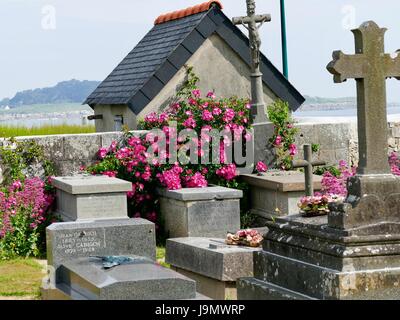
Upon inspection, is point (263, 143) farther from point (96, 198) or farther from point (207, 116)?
point (96, 198)

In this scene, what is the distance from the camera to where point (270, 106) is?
49.6ft

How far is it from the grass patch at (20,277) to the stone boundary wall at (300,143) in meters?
1.73

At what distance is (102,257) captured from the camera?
853 centimetres

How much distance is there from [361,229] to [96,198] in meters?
5.67

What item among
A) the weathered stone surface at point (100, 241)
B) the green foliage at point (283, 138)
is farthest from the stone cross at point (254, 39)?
the weathered stone surface at point (100, 241)

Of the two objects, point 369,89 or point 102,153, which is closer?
point 369,89

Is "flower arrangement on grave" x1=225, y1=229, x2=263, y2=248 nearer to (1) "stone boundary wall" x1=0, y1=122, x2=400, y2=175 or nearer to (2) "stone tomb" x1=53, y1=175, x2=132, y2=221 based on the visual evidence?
(2) "stone tomb" x1=53, y1=175, x2=132, y2=221

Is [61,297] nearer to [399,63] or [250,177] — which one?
[399,63]

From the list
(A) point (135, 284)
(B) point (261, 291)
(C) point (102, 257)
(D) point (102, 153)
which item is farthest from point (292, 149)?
(A) point (135, 284)

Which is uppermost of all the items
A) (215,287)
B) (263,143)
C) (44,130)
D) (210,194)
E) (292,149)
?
(44,130)

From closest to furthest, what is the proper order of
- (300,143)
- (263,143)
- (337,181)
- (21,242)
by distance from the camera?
(21,242)
(337,181)
(263,143)
(300,143)

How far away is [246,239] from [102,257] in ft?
4.35

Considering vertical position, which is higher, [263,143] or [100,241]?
[263,143]

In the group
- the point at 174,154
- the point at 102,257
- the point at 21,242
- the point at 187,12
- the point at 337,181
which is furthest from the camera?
the point at 187,12
